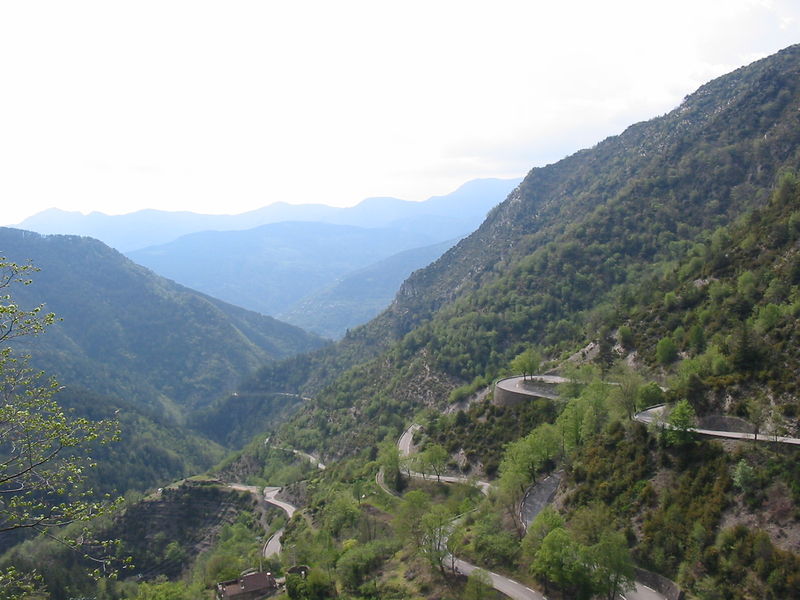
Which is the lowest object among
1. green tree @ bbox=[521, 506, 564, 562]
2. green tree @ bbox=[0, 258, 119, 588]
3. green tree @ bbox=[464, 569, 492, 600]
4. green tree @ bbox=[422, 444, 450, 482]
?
green tree @ bbox=[422, 444, 450, 482]

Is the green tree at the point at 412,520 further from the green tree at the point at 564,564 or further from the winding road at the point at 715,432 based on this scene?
the winding road at the point at 715,432

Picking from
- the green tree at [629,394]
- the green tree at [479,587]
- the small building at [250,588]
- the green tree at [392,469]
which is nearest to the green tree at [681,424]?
the green tree at [629,394]

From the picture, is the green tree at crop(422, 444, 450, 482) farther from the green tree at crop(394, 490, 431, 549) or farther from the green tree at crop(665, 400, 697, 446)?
the green tree at crop(665, 400, 697, 446)

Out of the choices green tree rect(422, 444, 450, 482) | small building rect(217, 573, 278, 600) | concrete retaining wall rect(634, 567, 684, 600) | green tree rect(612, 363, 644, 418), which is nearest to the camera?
concrete retaining wall rect(634, 567, 684, 600)

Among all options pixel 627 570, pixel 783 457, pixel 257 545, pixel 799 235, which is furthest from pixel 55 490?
pixel 257 545

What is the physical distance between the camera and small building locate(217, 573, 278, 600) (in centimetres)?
5147

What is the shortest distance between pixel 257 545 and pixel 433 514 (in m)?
52.0

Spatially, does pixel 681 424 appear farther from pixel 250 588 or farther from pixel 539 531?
pixel 250 588

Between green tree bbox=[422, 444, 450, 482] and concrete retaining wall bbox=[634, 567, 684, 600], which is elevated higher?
concrete retaining wall bbox=[634, 567, 684, 600]

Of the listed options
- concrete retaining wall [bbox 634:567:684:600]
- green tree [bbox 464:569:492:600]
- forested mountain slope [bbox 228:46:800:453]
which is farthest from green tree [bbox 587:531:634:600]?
forested mountain slope [bbox 228:46:800:453]

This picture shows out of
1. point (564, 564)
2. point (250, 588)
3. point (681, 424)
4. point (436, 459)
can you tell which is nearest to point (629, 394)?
point (681, 424)

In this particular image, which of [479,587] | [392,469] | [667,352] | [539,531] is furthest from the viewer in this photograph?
[392,469]

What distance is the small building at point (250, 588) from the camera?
51469 mm

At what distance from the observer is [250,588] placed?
52.1 metres
